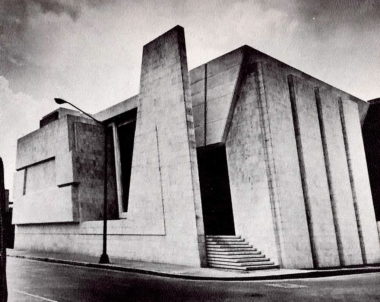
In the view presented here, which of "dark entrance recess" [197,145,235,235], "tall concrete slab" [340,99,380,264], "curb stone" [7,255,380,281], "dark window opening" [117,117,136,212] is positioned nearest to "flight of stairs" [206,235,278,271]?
"curb stone" [7,255,380,281]

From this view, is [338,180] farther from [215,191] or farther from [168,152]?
[168,152]

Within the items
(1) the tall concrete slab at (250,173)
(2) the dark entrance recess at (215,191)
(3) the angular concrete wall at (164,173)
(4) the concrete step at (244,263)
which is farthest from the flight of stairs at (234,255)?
(2) the dark entrance recess at (215,191)

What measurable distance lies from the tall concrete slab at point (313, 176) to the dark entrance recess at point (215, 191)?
4085mm

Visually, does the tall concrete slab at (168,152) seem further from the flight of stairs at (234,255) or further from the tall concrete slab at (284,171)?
the tall concrete slab at (284,171)

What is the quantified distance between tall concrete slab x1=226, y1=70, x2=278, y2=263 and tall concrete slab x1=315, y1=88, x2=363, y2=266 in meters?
5.15

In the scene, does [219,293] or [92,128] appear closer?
[219,293]

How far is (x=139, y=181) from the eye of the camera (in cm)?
1895

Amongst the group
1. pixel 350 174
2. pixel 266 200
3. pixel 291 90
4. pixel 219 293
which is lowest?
pixel 219 293

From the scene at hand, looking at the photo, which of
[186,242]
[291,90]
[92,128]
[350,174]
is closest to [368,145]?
[350,174]

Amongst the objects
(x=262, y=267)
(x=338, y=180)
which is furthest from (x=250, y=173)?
(x=338, y=180)

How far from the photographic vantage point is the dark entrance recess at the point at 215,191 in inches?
771

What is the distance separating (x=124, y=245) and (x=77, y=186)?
658 centimetres

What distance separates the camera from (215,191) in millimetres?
20531

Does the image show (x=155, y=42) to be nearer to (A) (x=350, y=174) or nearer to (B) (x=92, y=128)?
(B) (x=92, y=128)
